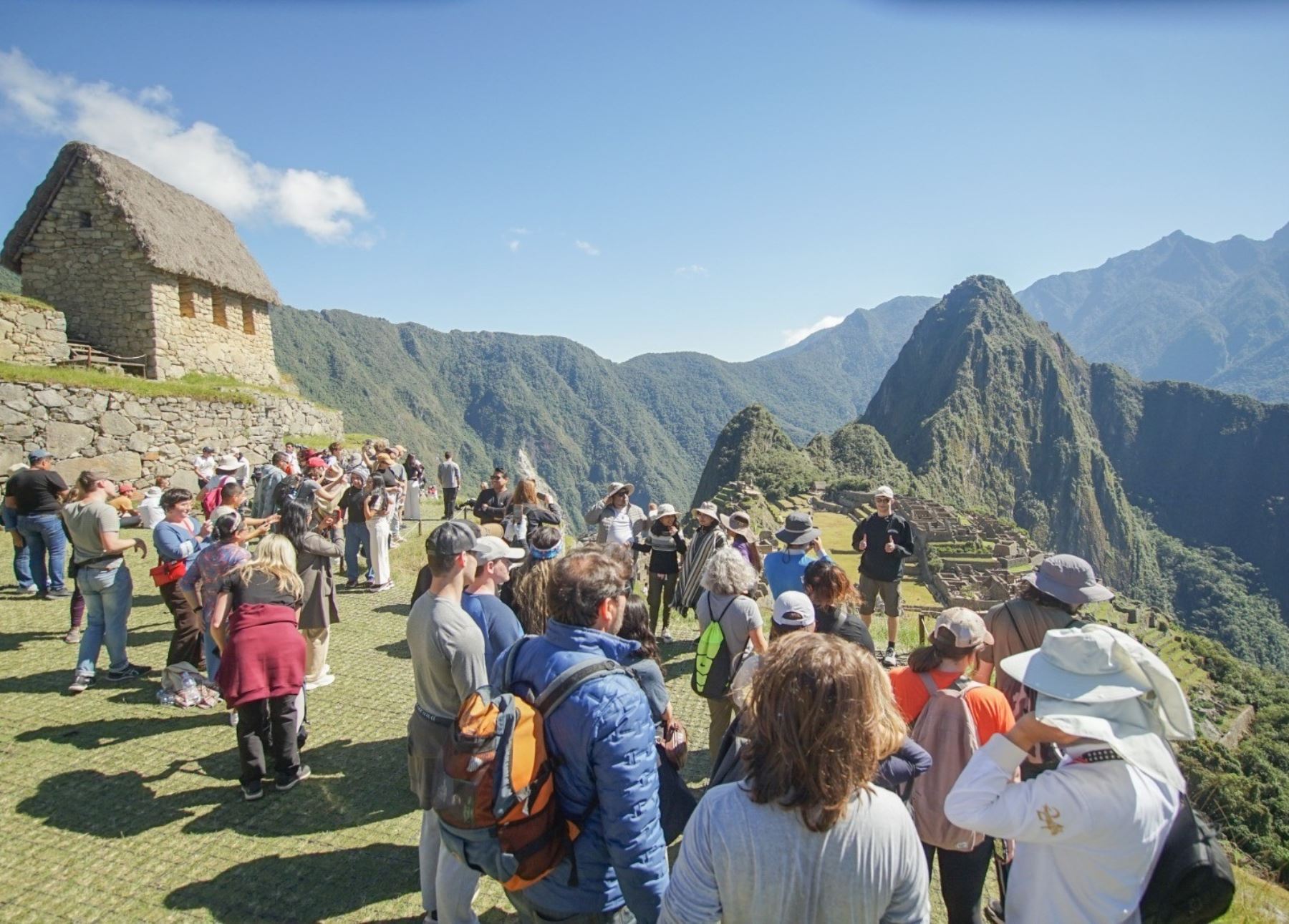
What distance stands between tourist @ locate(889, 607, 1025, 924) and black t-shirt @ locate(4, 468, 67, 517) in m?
8.99

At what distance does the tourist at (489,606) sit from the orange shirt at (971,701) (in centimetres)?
193

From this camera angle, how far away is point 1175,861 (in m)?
1.88

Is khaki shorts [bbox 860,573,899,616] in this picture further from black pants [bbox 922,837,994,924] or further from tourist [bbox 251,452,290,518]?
tourist [bbox 251,452,290,518]

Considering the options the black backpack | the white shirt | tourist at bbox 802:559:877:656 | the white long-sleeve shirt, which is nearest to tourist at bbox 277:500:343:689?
the white shirt

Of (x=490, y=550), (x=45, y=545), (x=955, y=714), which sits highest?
(x=490, y=550)

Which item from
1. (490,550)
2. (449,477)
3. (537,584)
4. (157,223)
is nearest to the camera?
(537,584)

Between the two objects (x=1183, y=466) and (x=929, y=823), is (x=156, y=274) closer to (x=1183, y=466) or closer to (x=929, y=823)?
(x=929, y=823)

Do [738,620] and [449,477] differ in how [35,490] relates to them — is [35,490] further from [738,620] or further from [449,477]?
[738,620]

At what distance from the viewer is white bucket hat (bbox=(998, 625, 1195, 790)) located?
185 cm

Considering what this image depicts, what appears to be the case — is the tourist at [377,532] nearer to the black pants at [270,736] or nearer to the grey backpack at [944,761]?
the black pants at [270,736]

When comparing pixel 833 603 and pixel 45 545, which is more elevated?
pixel 45 545

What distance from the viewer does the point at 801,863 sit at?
Result: 5.63ft

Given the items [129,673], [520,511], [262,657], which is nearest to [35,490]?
[129,673]

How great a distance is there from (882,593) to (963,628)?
4300 mm
